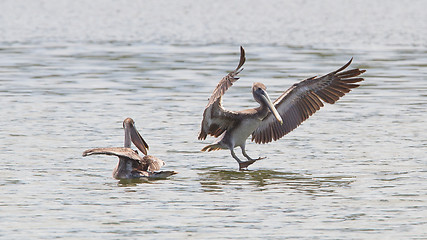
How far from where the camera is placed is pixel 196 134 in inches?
483

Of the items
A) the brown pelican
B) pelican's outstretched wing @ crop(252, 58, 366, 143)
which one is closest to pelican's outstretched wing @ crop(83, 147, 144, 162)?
the brown pelican

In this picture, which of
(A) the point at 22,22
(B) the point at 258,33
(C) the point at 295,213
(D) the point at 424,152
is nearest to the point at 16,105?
(D) the point at 424,152

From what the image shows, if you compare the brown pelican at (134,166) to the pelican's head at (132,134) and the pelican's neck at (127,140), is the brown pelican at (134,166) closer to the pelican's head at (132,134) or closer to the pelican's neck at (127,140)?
the pelican's neck at (127,140)

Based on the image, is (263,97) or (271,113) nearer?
(263,97)

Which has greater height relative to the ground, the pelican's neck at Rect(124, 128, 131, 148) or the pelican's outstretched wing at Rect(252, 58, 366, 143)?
the pelican's outstretched wing at Rect(252, 58, 366, 143)

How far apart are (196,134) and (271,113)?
1.45 meters

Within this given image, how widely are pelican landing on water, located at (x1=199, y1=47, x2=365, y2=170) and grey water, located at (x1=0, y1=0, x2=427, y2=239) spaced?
280mm

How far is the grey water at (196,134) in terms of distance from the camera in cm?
789

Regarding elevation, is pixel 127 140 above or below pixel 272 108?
Answer: below

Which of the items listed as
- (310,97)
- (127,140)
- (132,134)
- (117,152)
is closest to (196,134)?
(310,97)

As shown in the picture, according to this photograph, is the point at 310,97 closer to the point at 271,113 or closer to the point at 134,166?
the point at 271,113

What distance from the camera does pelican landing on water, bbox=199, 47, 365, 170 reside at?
10.6 metres

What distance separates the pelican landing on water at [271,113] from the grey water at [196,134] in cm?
28

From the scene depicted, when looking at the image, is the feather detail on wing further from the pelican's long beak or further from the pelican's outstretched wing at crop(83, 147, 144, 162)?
the pelican's long beak
